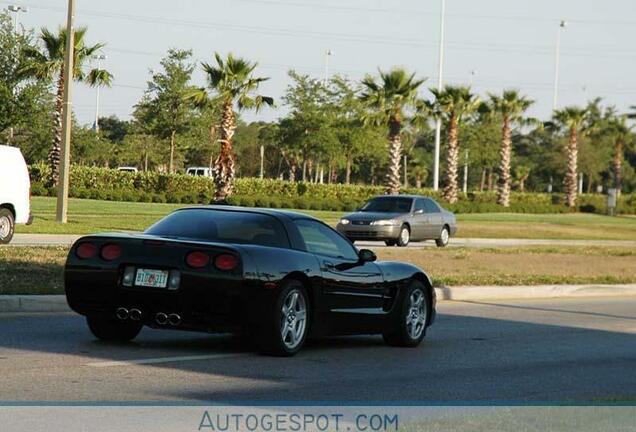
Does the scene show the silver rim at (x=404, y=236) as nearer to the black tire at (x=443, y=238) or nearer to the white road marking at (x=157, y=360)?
the black tire at (x=443, y=238)

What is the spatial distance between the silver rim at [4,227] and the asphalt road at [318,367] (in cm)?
1194

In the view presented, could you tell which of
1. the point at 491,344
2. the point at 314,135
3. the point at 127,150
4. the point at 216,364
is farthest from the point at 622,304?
the point at 127,150

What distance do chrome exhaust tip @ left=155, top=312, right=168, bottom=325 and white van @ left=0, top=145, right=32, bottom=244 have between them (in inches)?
602

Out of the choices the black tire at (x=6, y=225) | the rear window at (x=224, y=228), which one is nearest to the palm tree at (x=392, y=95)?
the black tire at (x=6, y=225)

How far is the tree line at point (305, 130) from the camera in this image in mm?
56531

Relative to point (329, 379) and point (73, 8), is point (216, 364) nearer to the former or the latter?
point (329, 379)

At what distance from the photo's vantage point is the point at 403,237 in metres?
35.8

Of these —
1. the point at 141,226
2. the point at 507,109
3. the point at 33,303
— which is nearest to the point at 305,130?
the point at 507,109

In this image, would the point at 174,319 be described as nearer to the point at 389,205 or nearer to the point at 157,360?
the point at 157,360

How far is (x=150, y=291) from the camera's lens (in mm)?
11148

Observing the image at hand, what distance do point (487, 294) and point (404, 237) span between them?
14.9 meters

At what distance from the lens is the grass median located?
56.9 feet

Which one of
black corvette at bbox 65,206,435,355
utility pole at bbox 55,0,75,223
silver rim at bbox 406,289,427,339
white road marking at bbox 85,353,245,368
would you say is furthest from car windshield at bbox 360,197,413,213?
white road marking at bbox 85,353,245,368

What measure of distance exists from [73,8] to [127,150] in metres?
65.9
